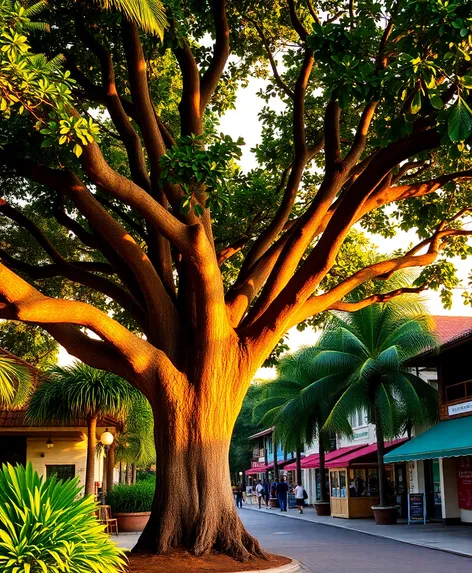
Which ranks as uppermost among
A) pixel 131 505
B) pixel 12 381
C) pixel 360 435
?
pixel 360 435

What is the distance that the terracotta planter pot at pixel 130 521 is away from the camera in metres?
23.3

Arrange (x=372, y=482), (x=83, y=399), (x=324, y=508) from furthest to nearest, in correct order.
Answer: (x=372, y=482) < (x=324, y=508) < (x=83, y=399)

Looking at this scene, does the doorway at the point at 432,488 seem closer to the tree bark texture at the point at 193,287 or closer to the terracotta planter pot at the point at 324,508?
the terracotta planter pot at the point at 324,508

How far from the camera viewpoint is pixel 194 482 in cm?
1255

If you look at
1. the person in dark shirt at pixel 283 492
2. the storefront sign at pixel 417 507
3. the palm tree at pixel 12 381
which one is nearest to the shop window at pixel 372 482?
the person in dark shirt at pixel 283 492

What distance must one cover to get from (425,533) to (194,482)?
43.4ft

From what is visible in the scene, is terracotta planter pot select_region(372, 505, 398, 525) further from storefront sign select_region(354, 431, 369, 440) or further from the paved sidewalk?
storefront sign select_region(354, 431, 369, 440)

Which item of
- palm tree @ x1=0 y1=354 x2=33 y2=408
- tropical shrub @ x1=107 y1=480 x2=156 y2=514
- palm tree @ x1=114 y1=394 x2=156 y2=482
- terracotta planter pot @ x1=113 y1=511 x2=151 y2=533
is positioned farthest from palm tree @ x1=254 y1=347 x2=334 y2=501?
palm tree @ x1=0 y1=354 x2=33 y2=408

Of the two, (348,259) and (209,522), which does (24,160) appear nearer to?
(209,522)

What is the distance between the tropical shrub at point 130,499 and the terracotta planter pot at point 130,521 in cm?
37

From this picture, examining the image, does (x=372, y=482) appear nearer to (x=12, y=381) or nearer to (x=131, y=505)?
(x=131, y=505)

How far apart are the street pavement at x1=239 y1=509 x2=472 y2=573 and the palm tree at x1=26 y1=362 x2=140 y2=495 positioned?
18.0 feet

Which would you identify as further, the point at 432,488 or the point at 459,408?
the point at 432,488

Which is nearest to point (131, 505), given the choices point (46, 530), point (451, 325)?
point (46, 530)
